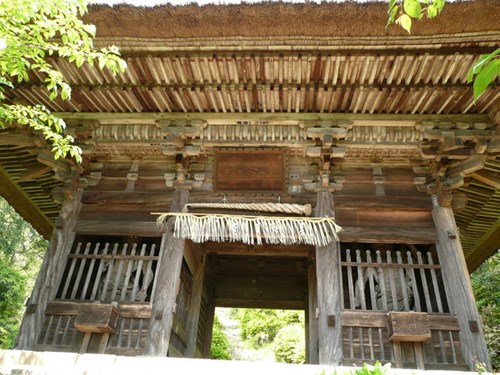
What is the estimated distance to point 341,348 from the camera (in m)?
4.53

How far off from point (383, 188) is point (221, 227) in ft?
8.40

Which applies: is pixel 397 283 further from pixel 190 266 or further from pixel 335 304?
pixel 190 266

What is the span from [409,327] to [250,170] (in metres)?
3.05

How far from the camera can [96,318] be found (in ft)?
15.4

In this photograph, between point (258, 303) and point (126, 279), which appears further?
point (258, 303)

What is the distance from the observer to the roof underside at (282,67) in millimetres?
4273

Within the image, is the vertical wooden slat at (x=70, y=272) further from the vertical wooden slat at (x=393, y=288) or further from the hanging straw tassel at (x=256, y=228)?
the vertical wooden slat at (x=393, y=288)

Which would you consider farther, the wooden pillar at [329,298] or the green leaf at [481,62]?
the wooden pillar at [329,298]

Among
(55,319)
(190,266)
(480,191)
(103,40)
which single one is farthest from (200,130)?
(480,191)

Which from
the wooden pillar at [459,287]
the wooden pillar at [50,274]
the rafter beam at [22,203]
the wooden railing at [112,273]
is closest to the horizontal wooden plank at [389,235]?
the wooden pillar at [459,287]

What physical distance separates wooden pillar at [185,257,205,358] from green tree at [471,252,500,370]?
657cm

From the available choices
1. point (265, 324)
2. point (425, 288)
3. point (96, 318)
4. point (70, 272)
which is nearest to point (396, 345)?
point (425, 288)

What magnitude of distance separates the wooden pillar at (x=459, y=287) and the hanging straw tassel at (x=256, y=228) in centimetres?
149

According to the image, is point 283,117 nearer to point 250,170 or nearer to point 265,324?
point 250,170
